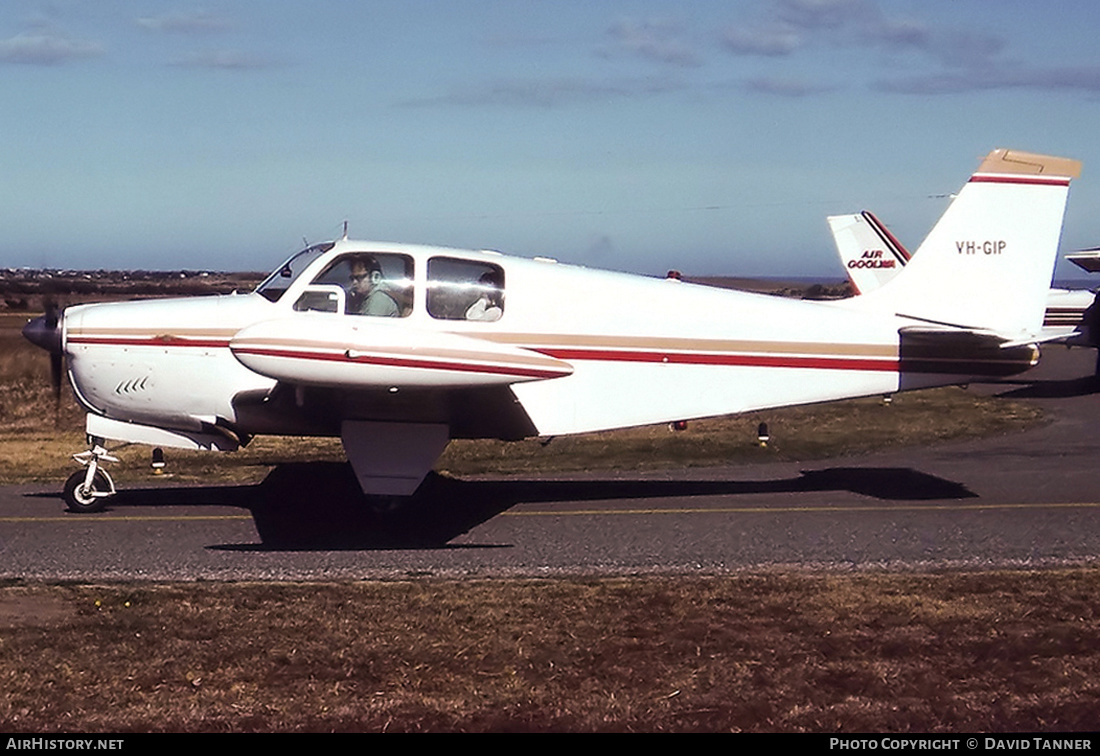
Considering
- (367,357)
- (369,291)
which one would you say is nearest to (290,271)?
(369,291)

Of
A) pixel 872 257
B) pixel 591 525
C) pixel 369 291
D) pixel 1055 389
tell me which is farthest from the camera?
pixel 872 257

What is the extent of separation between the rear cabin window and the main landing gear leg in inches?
142

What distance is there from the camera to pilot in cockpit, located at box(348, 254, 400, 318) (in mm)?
9992

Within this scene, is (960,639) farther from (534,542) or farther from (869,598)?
(534,542)

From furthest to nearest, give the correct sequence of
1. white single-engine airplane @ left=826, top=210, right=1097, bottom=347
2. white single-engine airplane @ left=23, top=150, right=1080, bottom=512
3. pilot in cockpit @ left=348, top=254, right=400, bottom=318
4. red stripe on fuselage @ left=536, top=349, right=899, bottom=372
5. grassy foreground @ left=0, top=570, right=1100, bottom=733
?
white single-engine airplane @ left=826, top=210, right=1097, bottom=347 < red stripe on fuselage @ left=536, top=349, right=899, bottom=372 < white single-engine airplane @ left=23, top=150, right=1080, bottom=512 < pilot in cockpit @ left=348, top=254, right=400, bottom=318 < grassy foreground @ left=0, top=570, right=1100, bottom=733

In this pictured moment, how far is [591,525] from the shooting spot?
10539mm

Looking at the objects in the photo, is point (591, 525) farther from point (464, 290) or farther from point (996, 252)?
point (996, 252)

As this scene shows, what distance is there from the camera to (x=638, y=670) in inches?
248

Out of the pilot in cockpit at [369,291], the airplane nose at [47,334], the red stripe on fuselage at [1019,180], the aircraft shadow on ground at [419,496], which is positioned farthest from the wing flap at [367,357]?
the red stripe on fuselage at [1019,180]

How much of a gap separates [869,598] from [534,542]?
310 centimetres

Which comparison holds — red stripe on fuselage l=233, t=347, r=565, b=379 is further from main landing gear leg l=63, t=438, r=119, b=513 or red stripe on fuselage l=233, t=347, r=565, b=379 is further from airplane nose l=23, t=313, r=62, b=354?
main landing gear leg l=63, t=438, r=119, b=513

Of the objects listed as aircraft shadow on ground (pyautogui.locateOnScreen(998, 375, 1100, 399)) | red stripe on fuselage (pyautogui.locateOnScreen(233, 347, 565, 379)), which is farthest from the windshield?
aircraft shadow on ground (pyautogui.locateOnScreen(998, 375, 1100, 399))

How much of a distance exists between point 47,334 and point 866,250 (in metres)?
21.7
